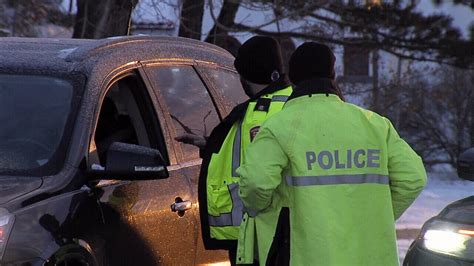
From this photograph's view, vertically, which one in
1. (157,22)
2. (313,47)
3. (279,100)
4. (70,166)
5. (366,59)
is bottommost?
(366,59)

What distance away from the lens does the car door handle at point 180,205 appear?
12.0ft

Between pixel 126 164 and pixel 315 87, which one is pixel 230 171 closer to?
pixel 126 164

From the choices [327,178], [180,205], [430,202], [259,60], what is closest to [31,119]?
[180,205]

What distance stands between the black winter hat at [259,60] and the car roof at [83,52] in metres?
0.72

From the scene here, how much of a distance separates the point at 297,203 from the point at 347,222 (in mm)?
201

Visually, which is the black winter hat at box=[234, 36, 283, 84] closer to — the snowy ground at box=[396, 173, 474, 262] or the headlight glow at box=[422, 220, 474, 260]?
the headlight glow at box=[422, 220, 474, 260]

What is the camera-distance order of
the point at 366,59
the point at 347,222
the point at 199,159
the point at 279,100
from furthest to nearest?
the point at 366,59 → the point at 199,159 → the point at 279,100 → the point at 347,222

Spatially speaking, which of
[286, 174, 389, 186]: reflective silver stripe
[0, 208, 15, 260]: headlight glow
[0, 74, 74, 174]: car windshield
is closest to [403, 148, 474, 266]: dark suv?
[286, 174, 389, 186]: reflective silver stripe

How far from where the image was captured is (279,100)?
334 cm

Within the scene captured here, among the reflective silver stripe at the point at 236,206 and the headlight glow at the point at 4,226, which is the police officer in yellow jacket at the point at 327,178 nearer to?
the reflective silver stripe at the point at 236,206

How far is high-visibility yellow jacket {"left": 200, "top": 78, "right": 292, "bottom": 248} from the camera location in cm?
326

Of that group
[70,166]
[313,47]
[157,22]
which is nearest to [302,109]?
[313,47]

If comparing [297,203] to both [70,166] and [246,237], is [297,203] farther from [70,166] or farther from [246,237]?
[70,166]

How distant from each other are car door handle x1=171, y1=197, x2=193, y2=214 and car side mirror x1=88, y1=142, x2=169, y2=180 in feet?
1.69
